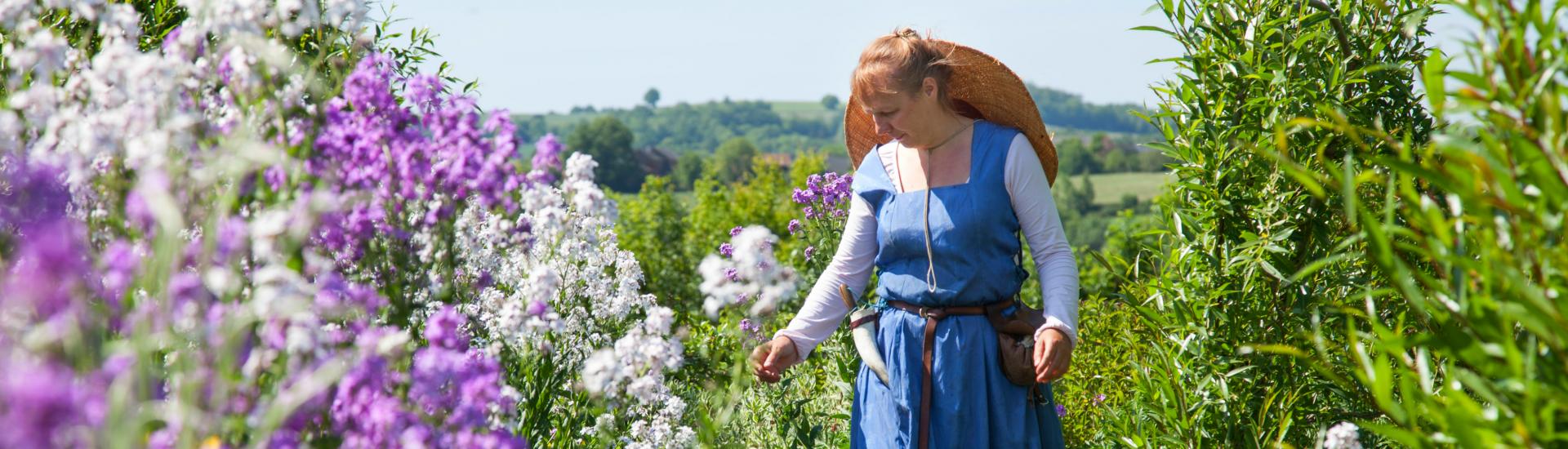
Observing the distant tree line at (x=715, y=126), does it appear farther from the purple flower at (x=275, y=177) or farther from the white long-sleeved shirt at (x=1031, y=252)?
the purple flower at (x=275, y=177)

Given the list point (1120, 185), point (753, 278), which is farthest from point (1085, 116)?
point (753, 278)

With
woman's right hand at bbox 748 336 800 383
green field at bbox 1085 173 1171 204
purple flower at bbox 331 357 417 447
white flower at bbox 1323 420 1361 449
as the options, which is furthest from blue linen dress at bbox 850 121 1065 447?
green field at bbox 1085 173 1171 204

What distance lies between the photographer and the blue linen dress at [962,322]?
2.90 m

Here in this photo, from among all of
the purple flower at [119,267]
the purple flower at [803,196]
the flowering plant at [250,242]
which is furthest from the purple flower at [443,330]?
the purple flower at [803,196]

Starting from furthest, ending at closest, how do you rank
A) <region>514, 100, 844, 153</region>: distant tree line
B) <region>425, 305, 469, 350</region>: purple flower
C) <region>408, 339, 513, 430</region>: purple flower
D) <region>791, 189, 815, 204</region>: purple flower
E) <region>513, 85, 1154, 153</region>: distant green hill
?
<region>513, 85, 1154, 153</region>: distant green hill, <region>514, 100, 844, 153</region>: distant tree line, <region>791, 189, 815, 204</region>: purple flower, <region>425, 305, 469, 350</region>: purple flower, <region>408, 339, 513, 430</region>: purple flower

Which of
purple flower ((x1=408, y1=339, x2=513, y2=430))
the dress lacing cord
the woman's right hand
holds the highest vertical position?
purple flower ((x1=408, y1=339, x2=513, y2=430))

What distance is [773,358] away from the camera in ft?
9.83

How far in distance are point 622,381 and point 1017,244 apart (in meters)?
1.27

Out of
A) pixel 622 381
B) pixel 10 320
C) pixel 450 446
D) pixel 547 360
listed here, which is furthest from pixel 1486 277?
pixel 547 360

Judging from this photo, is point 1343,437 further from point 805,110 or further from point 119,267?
point 805,110

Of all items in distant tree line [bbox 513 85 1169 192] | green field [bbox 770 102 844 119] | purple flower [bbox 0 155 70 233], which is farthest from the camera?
green field [bbox 770 102 844 119]

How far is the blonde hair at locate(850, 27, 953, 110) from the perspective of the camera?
2.90m

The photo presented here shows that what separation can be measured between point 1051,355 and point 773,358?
2.36 ft

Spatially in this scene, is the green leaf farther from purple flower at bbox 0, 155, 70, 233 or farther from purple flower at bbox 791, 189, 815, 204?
purple flower at bbox 791, 189, 815, 204
